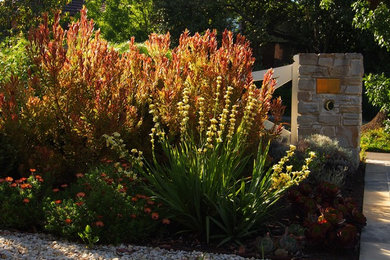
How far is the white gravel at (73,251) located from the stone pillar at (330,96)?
4545mm

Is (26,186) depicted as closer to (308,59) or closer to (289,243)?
(289,243)

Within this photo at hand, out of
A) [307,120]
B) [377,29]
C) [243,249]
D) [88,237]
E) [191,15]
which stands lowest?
[243,249]

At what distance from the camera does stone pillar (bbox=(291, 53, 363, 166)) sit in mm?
8125

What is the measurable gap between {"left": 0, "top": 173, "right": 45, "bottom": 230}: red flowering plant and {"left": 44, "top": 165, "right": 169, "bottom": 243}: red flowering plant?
131 mm

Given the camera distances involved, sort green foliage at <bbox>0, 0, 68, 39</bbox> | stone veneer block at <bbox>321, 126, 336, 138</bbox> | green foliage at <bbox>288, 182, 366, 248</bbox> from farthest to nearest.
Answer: green foliage at <bbox>0, 0, 68, 39</bbox> < stone veneer block at <bbox>321, 126, 336, 138</bbox> < green foliage at <bbox>288, 182, 366, 248</bbox>

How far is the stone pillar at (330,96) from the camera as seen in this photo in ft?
26.7

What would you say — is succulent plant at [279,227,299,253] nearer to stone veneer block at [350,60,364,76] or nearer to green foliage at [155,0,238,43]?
stone veneer block at [350,60,364,76]

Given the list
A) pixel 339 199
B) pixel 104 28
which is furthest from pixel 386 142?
pixel 104 28

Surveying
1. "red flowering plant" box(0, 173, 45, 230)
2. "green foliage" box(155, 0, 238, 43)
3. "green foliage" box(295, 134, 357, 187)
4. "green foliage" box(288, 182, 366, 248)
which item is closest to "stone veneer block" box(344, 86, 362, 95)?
"green foliage" box(295, 134, 357, 187)

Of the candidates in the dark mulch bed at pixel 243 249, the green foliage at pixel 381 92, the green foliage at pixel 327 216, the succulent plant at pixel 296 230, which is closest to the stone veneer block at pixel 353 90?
the green foliage at pixel 327 216

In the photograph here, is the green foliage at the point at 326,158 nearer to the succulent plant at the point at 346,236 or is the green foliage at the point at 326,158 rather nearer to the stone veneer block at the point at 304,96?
the stone veneer block at the point at 304,96

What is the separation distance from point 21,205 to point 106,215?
2.78 ft

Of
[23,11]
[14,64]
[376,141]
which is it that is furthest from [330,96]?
[23,11]

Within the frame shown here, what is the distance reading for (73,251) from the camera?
4047 millimetres
